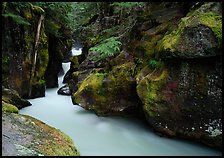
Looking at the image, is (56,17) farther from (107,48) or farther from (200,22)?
(200,22)

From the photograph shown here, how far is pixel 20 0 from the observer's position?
388 inches

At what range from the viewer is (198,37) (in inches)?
220

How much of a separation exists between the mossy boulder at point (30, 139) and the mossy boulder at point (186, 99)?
2.53 metres

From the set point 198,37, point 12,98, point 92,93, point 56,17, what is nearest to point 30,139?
point 92,93

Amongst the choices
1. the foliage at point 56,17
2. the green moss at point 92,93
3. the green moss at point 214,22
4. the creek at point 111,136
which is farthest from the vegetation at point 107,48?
the foliage at point 56,17

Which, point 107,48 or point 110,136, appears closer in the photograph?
point 110,136

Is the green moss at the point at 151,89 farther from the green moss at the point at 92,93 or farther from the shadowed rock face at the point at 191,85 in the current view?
the green moss at the point at 92,93

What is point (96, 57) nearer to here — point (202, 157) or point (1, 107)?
point (1, 107)

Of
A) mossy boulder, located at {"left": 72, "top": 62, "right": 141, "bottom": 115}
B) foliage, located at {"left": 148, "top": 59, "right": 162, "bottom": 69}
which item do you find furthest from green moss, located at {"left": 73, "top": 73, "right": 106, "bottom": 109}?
foliage, located at {"left": 148, "top": 59, "right": 162, "bottom": 69}

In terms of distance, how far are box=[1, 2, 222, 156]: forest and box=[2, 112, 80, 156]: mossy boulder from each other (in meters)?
0.02

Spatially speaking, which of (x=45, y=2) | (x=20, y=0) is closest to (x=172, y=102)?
(x=20, y=0)

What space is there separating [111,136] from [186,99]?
8.03 feet

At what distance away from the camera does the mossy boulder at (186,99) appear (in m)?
5.66

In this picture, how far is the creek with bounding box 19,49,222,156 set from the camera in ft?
20.0
